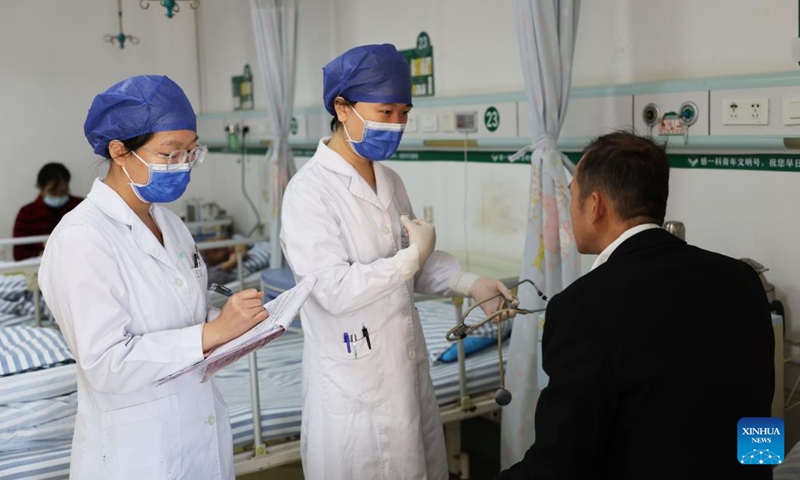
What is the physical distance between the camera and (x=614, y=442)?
145 centimetres

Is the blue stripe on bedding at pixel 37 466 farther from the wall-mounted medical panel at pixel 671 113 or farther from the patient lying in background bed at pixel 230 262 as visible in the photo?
the patient lying in background bed at pixel 230 262

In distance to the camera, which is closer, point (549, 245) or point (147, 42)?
point (549, 245)

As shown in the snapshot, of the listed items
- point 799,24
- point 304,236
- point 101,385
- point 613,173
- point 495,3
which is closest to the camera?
point 613,173

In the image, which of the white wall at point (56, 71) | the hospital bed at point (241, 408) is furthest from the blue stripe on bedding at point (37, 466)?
the white wall at point (56, 71)

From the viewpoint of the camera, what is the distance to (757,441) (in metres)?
1.48

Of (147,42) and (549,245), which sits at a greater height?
(147,42)

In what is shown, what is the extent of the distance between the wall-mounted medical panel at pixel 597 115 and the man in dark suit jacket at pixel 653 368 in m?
1.85

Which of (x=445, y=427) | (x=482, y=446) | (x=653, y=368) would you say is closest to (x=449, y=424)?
(x=445, y=427)

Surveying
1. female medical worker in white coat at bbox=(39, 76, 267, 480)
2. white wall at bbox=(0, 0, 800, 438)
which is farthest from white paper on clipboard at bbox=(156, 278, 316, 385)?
white wall at bbox=(0, 0, 800, 438)

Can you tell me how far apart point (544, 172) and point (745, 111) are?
679 mm

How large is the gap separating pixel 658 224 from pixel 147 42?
6.25 m

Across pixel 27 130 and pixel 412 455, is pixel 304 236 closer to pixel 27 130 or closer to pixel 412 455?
pixel 412 455

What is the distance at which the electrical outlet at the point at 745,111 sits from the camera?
8.96ft

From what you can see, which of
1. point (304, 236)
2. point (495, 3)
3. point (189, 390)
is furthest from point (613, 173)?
point (495, 3)
